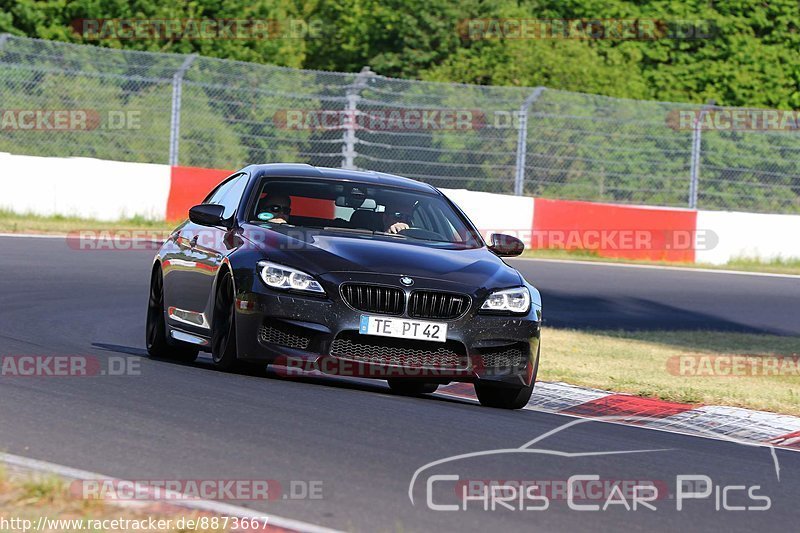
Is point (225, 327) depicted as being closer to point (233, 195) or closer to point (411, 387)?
point (233, 195)

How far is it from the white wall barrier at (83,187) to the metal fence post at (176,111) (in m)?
1.11

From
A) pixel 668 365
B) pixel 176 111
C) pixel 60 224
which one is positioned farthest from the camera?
pixel 176 111

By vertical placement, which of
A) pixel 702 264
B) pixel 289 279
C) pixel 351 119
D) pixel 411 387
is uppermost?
pixel 351 119

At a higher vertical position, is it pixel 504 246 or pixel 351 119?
pixel 351 119

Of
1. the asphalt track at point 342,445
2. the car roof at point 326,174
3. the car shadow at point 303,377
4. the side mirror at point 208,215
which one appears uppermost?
the car roof at point 326,174

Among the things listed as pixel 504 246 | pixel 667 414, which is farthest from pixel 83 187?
pixel 667 414

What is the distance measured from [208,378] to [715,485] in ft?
10.8

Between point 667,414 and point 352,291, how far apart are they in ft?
8.28

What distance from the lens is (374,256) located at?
8.89 meters

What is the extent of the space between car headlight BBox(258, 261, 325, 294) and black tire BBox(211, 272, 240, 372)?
293 mm

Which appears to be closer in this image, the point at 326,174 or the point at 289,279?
the point at 289,279

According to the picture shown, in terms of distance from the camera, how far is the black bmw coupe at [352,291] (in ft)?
28.1

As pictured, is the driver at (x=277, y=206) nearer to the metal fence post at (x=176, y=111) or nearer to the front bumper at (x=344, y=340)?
the front bumper at (x=344, y=340)

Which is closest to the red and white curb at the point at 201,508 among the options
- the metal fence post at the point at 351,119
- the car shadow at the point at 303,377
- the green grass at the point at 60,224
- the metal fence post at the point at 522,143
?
the car shadow at the point at 303,377
